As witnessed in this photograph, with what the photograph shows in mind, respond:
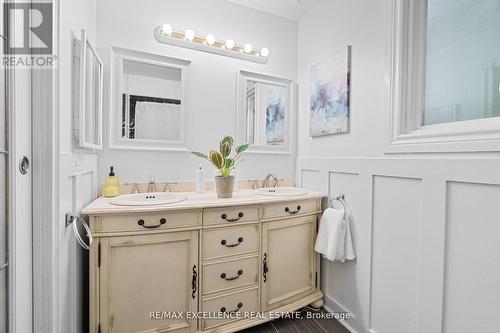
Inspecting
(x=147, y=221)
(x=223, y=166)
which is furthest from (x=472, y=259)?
(x=147, y=221)

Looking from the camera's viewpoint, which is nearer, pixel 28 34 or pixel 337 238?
pixel 28 34

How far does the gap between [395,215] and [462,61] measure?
81cm

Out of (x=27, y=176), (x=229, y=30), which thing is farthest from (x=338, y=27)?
(x=27, y=176)

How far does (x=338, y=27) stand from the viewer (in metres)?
1.74

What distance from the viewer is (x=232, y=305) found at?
1.43 metres

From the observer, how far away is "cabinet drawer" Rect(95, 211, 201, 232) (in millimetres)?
1149

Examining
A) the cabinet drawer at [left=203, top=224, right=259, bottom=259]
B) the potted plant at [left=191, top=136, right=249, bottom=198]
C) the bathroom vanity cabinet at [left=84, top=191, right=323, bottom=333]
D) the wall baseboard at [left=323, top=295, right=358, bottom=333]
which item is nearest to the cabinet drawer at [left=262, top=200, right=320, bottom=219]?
the bathroom vanity cabinet at [left=84, top=191, right=323, bottom=333]

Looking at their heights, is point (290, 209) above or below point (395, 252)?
above

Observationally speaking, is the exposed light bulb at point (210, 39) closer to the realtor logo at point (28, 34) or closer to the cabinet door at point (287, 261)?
the realtor logo at point (28, 34)

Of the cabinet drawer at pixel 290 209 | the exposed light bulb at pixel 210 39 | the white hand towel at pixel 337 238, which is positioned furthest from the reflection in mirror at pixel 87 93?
the white hand towel at pixel 337 238

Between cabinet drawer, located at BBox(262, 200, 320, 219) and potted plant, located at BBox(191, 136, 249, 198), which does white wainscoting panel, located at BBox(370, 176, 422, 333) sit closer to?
cabinet drawer, located at BBox(262, 200, 320, 219)

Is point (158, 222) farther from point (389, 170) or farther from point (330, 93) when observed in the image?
point (330, 93)

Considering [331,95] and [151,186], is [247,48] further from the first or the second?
[151,186]

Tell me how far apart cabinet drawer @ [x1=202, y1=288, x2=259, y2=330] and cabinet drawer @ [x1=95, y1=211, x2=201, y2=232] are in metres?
0.49
